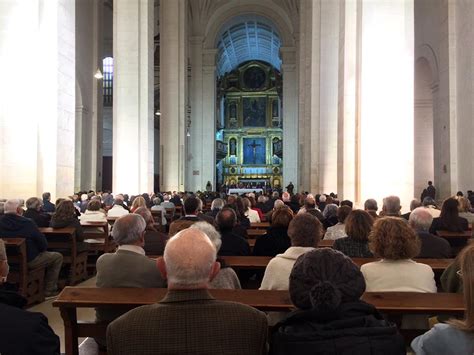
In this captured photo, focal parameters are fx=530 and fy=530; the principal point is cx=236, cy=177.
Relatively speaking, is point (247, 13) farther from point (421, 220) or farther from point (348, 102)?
point (421, 220)

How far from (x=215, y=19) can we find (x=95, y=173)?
14.5 m

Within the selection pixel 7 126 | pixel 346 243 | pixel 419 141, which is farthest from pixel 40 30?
pixel 419 141

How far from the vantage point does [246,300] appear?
9.60ft

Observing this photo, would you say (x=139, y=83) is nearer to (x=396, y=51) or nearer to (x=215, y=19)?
(x=396, y=51)

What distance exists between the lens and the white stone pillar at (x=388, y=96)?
958 cm

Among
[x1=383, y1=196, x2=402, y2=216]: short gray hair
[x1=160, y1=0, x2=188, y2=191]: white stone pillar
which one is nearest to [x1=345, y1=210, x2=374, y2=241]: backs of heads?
[x1=383, y1=196, x2=402, y2=216]: short gray hair

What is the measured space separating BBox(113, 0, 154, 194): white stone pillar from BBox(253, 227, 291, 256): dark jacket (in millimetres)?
10496

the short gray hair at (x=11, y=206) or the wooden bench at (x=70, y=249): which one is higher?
the short gray hair at (x=11, y=206)

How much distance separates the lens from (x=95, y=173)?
22.7 meters

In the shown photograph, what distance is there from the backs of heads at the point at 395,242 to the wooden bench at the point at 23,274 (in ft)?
12.2

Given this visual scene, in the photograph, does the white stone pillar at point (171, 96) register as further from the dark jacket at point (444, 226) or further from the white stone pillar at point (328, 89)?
the dark jacket at point (444, 226)

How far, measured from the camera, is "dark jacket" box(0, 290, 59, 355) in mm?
2230

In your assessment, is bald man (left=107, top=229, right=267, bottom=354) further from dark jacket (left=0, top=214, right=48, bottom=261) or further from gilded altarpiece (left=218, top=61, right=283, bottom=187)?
gilded altarpiece (left=218, top=61, right=283, bottom=187)

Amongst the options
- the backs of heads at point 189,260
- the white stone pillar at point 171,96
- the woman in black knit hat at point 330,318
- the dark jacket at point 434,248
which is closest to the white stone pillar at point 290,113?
the white stone pillar at point 171,96
